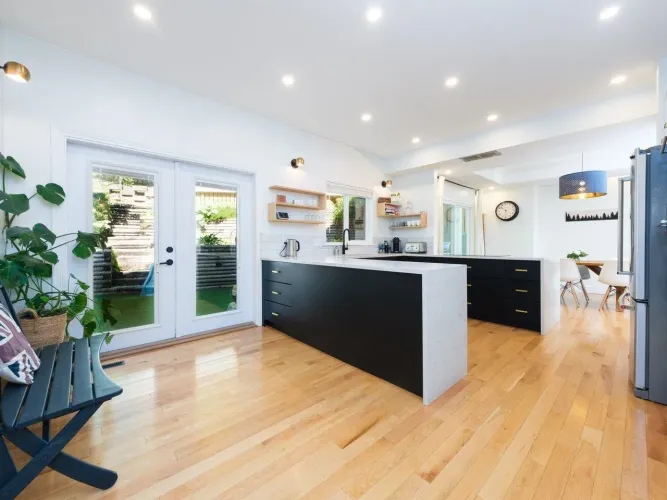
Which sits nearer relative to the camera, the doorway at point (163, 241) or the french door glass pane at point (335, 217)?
the doorway at point (163, 241)

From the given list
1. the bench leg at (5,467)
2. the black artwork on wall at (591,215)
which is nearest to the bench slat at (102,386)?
the bench leg at (5,467)

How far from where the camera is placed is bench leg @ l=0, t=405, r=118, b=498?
45.7 inches

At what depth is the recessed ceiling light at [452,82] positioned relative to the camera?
3.02 m

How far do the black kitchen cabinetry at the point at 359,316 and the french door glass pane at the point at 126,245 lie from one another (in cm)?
140

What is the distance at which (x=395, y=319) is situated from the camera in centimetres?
219

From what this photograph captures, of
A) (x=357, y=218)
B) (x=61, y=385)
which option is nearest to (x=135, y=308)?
(x=61, y=385)

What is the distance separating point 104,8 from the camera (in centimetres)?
214

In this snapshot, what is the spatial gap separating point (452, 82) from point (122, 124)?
10.9ft

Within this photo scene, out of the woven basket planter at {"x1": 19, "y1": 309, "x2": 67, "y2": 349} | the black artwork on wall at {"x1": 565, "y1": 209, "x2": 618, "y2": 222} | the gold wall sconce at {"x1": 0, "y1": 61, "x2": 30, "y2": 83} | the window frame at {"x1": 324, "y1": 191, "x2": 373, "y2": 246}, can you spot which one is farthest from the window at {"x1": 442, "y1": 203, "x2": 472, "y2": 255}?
the gold wall sconce at {"x1": 0, "y1": 61, "x2": 30, "y2": 83}

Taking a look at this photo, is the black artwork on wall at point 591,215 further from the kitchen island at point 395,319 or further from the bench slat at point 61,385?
the bench slat at point 61,385

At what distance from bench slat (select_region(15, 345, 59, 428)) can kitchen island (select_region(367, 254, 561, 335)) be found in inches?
147

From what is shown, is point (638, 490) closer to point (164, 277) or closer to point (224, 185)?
point (164, 277)

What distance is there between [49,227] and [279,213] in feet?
7.42

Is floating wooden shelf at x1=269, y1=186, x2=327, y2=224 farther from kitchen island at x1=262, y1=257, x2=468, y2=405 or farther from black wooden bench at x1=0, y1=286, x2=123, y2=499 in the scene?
black wooden bench at x1=0, y1=286, x2=123, y2=499
